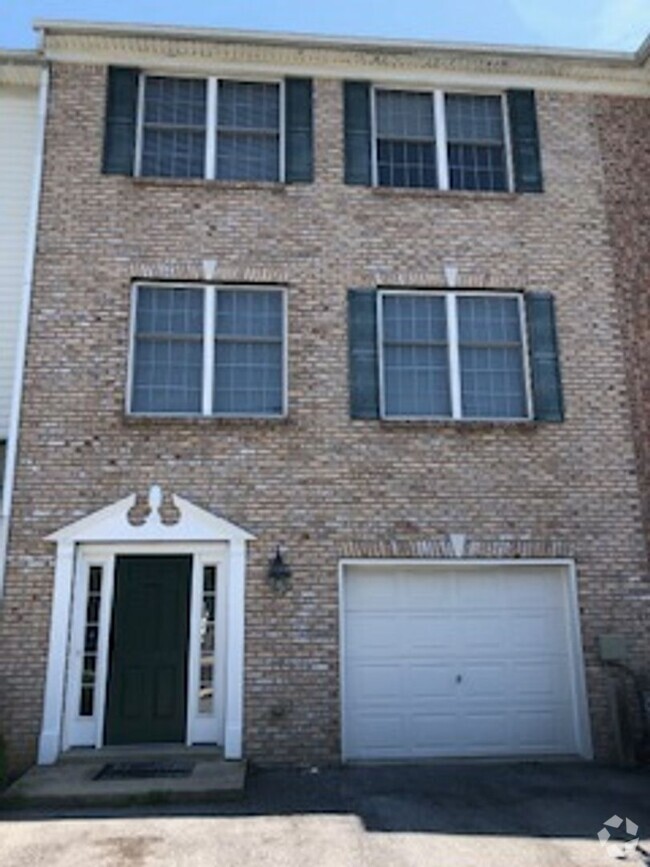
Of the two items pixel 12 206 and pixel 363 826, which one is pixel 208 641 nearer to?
pixel 363 826

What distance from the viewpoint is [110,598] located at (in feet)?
28.2

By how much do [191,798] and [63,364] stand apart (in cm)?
518

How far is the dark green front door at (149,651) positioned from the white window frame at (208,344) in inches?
70.6

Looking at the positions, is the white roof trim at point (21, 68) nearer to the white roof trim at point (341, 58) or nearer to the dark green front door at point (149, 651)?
the white roof trim at point (341, 58)

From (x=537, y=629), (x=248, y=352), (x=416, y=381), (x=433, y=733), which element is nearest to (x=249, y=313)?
(x=248, y=352)

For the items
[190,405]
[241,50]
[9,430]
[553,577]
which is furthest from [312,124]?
[553,577]

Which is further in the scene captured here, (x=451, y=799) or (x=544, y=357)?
(x=544, y=357)

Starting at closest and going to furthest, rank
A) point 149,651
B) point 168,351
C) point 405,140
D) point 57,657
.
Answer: point 57,657 → point 149,651 → point 168,351 → point 405,140

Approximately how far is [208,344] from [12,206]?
11.2 ft

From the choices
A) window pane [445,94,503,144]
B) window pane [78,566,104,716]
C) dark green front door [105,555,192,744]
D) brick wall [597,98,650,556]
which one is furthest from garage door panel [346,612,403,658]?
window pane [445,94,503,144]

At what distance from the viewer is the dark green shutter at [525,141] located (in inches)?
410

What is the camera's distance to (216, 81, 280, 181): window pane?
10.3 meters

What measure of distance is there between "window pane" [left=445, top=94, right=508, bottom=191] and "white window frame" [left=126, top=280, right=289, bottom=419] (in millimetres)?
3190

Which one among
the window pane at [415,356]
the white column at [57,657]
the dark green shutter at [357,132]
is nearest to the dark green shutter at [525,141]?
the dark green shutter at [357,132]
